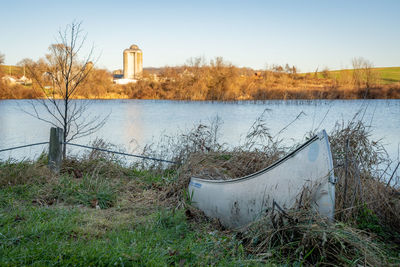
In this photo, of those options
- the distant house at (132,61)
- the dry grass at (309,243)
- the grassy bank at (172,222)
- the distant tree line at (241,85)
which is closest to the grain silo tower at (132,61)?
the distant house at (132,61)

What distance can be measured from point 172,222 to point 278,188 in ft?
4.29

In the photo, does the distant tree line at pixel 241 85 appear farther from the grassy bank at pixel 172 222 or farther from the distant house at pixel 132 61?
the distant house at pixel 132 61

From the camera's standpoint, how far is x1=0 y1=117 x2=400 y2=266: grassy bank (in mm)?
3035

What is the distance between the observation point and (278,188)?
4.02m

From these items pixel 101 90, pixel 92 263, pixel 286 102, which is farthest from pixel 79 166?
pixel 101 90

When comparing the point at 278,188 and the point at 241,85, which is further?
the point at 241,85

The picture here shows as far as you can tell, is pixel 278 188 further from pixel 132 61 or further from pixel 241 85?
pixel 132 61

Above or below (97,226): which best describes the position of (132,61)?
above

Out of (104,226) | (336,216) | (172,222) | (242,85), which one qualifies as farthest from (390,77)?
(104,226)

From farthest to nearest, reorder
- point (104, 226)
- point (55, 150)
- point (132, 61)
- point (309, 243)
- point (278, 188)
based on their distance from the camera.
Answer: point (132, 61) < point (55, 150) < point (104, 226) < point (278, 188) < point (309, 243)

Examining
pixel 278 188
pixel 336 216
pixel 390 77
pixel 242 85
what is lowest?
pixel 336 216

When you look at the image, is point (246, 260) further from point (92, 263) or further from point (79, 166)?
point (79, 166)

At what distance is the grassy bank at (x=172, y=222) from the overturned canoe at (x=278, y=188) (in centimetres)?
21

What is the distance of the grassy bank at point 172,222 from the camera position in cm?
304
